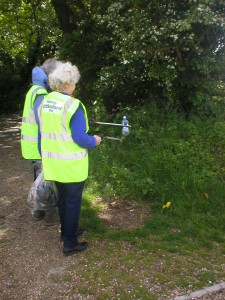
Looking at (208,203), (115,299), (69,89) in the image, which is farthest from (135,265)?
(69,89)

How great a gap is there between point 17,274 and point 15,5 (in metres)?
12.4

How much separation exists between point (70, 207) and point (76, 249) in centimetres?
54

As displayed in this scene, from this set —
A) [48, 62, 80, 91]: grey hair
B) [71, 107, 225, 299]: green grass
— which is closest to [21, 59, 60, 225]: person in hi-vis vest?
[48, 62, 80, 91]: grey hair

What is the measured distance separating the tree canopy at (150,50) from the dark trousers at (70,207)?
119 inches

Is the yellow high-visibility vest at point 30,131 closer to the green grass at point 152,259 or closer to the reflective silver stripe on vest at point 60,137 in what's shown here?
the reflective silver stripe on vest at point 60,137

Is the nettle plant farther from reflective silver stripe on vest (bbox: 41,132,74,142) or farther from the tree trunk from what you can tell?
reflective silver stripe on vest (bbox: 41,132,74,142)

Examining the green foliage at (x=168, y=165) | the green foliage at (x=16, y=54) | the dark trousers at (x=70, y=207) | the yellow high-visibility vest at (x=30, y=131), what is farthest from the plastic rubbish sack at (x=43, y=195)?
the green foliage at (x=16, y=54)

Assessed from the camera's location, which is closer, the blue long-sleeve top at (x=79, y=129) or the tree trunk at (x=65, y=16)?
the blue long-sleeve top at (x=79, y=129)

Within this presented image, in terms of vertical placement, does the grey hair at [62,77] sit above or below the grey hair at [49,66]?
below

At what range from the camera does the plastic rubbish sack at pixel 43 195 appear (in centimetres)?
419

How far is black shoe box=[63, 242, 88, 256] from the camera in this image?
3.88 m

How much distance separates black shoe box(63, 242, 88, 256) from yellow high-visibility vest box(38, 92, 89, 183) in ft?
2.71

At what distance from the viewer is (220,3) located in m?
5.59

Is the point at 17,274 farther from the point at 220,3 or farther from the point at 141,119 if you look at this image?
the point at 220,3
